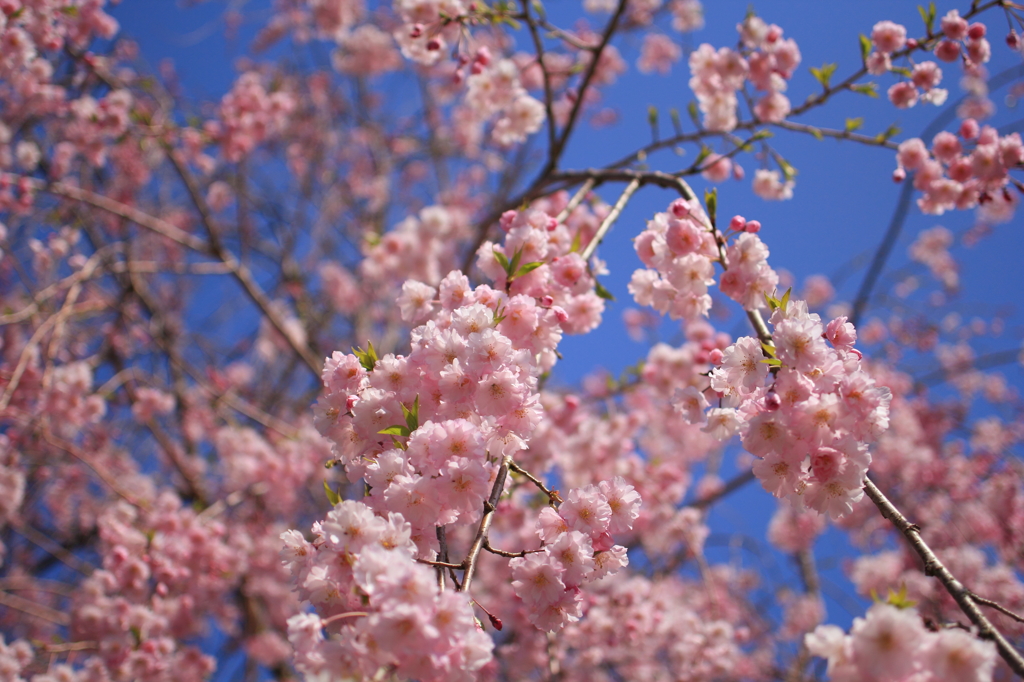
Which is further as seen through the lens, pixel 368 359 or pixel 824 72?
pixel 824 72

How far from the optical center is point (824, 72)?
104 inches

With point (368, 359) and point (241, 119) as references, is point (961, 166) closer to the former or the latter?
point (368, 359)

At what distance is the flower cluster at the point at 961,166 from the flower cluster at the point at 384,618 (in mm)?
2821

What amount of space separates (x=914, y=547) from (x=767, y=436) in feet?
1.36

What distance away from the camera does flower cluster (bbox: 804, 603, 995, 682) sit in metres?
0.99

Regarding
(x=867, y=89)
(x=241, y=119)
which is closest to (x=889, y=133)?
(x=867, y=89)

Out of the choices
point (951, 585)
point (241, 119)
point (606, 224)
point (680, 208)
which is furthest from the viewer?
point (241, 119)

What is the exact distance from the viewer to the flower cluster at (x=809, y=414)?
1.38m

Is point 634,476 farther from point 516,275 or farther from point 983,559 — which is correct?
point 983,559

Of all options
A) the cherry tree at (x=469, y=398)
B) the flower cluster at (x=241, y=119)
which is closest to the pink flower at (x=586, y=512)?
the cherry tree at (x=469, y=398)

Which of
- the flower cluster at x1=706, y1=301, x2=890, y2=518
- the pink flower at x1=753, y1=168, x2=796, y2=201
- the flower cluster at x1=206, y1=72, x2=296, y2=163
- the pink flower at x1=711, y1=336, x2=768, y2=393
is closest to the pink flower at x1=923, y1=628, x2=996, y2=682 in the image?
the flower cluster at x1=706, y1=301, x2=890, y2=518

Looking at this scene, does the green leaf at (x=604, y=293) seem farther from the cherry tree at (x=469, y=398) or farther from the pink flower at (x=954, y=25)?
the pink flower at (x=954, y=25)

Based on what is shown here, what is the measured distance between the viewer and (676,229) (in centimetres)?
199

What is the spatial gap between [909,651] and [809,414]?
55cm
